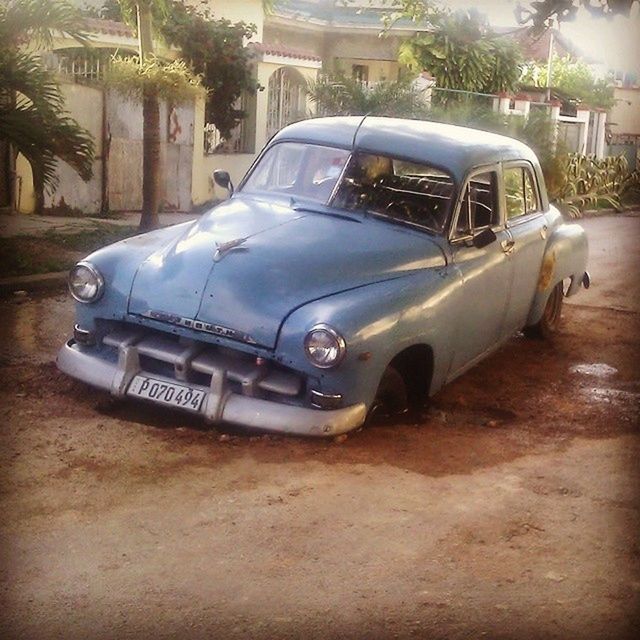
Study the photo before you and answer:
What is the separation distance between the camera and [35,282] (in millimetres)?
8078

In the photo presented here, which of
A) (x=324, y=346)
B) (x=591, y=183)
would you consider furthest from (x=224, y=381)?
(x=591, y=183)

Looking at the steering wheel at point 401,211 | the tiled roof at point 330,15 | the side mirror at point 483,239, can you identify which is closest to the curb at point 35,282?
the steering wheel at point 401,211

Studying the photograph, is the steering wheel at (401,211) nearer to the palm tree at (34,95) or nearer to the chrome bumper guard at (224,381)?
the chrome bumper guard at (224,381)

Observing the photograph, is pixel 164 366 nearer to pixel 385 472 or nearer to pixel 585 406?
pixel 385 472

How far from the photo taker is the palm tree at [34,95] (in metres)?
7.47

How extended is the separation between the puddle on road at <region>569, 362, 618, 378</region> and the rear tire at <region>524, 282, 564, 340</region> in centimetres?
52

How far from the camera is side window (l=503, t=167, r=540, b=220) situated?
6312mm

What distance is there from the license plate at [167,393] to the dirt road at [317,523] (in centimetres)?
17

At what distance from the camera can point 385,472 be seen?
14.8ft

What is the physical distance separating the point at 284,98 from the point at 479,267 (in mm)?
10755

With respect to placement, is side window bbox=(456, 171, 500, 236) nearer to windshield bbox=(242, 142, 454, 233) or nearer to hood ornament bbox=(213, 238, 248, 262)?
windshield bbox=(242, 142, 454, 233)

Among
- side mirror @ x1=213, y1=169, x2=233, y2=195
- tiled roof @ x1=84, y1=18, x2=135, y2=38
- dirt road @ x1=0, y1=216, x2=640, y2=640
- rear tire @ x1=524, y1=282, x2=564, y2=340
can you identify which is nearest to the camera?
dirt road @ x1=0, y1=216, x2=640, y2=640

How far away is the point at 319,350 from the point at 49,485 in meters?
1.26

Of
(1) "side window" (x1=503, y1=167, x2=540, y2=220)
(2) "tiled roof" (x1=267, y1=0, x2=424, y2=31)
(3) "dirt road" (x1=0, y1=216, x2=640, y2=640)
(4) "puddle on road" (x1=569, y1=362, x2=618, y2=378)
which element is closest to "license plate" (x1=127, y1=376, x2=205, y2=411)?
(3) "dirt road" (x1=0, y1=216, x2=640, y2=640)
